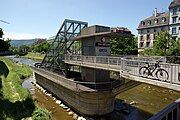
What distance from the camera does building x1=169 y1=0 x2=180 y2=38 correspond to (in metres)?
59.8

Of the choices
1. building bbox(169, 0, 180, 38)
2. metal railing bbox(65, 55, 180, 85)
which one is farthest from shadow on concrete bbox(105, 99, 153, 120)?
building bbox(169, 0, 180, 38)

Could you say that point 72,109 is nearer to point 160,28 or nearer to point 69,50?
point 69,50

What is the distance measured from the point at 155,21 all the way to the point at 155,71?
58924mm

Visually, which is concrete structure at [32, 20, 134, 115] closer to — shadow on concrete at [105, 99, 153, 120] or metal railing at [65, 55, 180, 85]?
shadow on concrete at [105, 99, 153, 120]

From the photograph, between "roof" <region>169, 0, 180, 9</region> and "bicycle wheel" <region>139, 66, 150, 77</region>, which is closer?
"bicycle wheel" <region>139, 66, 150, 77</region>

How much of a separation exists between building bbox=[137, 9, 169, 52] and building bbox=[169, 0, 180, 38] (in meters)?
2.18

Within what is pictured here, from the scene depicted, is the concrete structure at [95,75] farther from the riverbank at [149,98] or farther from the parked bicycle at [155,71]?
the riverbank at [149,98]

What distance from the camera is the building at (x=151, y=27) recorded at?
216ft

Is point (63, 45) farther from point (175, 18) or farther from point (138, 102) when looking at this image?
point (175, 18)

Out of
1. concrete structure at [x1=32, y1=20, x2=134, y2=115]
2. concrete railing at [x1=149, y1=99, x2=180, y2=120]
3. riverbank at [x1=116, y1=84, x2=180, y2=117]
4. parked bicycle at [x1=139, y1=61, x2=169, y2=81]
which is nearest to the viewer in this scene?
concrete railing at [x1=149, y1=99, x2=180, y2=120]

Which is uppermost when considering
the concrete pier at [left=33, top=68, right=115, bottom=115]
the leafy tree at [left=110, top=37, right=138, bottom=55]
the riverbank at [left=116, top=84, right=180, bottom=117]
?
the leafy tree at [left=110, top=37, right=138, bottom=55]

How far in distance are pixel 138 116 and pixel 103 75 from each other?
6369mm

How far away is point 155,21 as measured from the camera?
225 ft

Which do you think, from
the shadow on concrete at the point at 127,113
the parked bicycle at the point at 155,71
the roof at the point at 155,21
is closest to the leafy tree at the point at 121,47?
the roof at the point at 155,21
